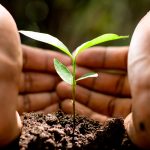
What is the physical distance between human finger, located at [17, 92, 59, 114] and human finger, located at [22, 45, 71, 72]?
12 cm

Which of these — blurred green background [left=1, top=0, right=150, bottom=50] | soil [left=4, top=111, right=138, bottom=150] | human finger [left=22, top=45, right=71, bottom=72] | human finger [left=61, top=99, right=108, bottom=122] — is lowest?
human finger [left=61, top=99, right=108, bottom=122]

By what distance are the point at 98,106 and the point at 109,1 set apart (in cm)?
Answer: 60

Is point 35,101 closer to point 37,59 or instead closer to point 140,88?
point 37,59

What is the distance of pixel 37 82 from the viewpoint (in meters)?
1.45

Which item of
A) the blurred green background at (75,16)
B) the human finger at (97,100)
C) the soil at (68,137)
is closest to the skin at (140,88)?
the soil at (68,137)

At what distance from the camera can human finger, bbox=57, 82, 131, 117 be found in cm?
135

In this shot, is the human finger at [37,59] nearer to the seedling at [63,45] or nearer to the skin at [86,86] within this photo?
the skin at [86,86]

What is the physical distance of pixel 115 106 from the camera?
1.35 meters

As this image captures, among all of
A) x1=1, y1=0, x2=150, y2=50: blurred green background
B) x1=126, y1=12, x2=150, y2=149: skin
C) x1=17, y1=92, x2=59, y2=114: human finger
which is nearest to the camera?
x1=126, y1=12, x2=150, y2=149: skin

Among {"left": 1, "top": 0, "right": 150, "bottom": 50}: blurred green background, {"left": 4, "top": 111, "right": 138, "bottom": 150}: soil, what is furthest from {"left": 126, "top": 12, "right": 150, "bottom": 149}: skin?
{"left": 1, "top": 0, "right": 150, "bottom": 50}: blurred green background

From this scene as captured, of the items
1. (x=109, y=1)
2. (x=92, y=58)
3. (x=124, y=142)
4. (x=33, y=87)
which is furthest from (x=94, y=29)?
(x=124, y=142)

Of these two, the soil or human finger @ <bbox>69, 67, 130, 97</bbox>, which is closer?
the soil

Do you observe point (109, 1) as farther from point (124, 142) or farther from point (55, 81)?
point (124, 142)

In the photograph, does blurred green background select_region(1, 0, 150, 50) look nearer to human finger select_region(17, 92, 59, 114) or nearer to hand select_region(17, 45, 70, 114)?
hand select_region(17, 45, 70, 114)
